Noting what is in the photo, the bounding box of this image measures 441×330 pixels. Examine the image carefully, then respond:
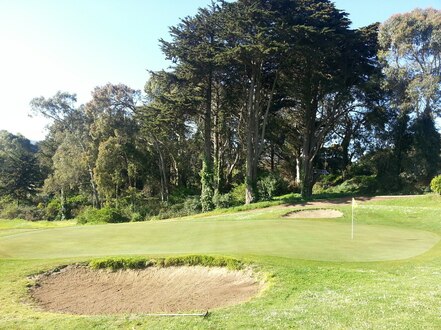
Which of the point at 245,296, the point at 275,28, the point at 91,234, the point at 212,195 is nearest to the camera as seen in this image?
the point at 245,296

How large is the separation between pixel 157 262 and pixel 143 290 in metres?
1.62

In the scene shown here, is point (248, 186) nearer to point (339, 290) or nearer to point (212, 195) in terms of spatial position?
point (212, 195)

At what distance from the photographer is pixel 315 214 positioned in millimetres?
25922

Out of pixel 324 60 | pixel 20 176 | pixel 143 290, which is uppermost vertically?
pixel 324 60

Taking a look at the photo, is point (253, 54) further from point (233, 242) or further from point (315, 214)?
point (233, 242)

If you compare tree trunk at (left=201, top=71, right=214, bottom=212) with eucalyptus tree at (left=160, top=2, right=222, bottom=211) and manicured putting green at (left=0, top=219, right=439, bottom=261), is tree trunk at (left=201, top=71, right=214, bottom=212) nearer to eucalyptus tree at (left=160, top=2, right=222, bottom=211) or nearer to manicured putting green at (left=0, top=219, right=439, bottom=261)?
eucalyptus tree at (left=160, top=2, right=222, bottom=211)

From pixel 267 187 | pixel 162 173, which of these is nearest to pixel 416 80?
pixel 267 187

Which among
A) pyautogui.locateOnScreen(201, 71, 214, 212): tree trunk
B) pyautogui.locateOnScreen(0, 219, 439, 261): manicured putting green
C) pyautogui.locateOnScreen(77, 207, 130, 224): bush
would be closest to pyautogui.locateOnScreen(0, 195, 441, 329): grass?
pyautogui.locateOnScreen(0, 219, 439, 261): manicured putting green

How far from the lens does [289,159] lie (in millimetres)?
54188

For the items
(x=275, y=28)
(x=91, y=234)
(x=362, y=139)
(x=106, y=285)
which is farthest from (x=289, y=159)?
(x=106, y=285)

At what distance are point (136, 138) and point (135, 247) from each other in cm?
3489

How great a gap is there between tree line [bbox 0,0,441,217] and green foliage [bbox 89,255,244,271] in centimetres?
2167

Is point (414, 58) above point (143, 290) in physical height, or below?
above

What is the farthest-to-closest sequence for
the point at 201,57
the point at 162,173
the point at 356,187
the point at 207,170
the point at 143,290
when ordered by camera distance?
the point at 162,173 < the point at 356,187 < the point at 207,170 < the point at 201,57 < the point at 143,290
